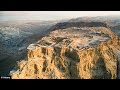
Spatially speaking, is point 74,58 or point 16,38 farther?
point 16,38

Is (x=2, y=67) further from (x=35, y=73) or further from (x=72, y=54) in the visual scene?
(x=72, y=54)

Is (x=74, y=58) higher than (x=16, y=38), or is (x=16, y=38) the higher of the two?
(x=16, y=38)
